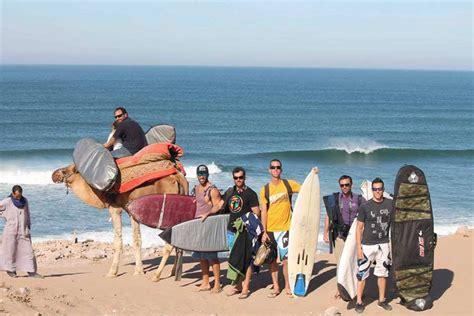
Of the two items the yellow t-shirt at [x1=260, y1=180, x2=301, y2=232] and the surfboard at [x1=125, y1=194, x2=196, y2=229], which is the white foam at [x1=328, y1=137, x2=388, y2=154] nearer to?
the surfboard at [x1=125, y1=194, x2=196, y2=229]

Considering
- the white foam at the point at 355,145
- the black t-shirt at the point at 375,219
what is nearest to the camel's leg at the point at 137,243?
the black t-shirt at the point at 375,219

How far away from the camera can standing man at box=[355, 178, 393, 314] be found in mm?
9945

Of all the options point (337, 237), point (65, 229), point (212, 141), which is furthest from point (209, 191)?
point (212, 141)

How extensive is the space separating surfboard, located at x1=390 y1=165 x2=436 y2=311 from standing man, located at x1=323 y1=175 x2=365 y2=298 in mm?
637

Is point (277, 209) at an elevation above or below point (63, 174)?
below

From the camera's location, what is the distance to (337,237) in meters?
10.7

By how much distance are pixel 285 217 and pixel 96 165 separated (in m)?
3.10

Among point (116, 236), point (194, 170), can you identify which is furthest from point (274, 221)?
point (194, 170)

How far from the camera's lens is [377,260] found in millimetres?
10164

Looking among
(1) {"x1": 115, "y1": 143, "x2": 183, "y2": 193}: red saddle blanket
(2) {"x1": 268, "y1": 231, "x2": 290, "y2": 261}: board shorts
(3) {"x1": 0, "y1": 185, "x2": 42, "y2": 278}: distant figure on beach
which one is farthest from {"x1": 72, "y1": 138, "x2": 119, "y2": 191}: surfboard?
(2) {"x1": 268, "y1": 231, "x2": 290, "y2": 261}: board shorts

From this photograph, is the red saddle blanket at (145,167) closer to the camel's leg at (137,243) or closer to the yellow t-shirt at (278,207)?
the camel's leg at (137,243)

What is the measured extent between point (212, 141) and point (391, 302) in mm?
35432

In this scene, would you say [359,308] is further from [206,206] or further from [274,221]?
[206,206]

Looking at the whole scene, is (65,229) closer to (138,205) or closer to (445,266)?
(138,205)
